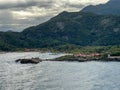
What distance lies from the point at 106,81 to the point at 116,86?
1463 centimetres

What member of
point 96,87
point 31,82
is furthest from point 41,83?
point 96,87

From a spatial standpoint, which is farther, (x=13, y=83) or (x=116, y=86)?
(x=13, y=83)

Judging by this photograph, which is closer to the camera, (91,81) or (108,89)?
(108,89)

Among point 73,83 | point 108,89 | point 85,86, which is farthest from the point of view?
point 73,83

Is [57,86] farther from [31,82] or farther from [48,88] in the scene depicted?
[31,82]

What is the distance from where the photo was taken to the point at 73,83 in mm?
130125

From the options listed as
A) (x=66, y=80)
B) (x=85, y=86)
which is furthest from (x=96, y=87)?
(x=66, y=80)

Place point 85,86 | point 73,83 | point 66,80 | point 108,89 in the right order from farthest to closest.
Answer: point 66,80 → point 73,83 → point 85,86 → point 108,89

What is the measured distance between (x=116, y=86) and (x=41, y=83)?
2831 centimetres

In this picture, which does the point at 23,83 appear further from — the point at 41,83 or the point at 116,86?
the point at 116,86

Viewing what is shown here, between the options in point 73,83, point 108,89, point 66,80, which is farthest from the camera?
point 66,80

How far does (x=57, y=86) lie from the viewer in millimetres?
121812

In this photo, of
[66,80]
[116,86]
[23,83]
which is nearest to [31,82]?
[23,83]

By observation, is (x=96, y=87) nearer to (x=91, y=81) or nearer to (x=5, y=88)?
(x=91, y=81)
